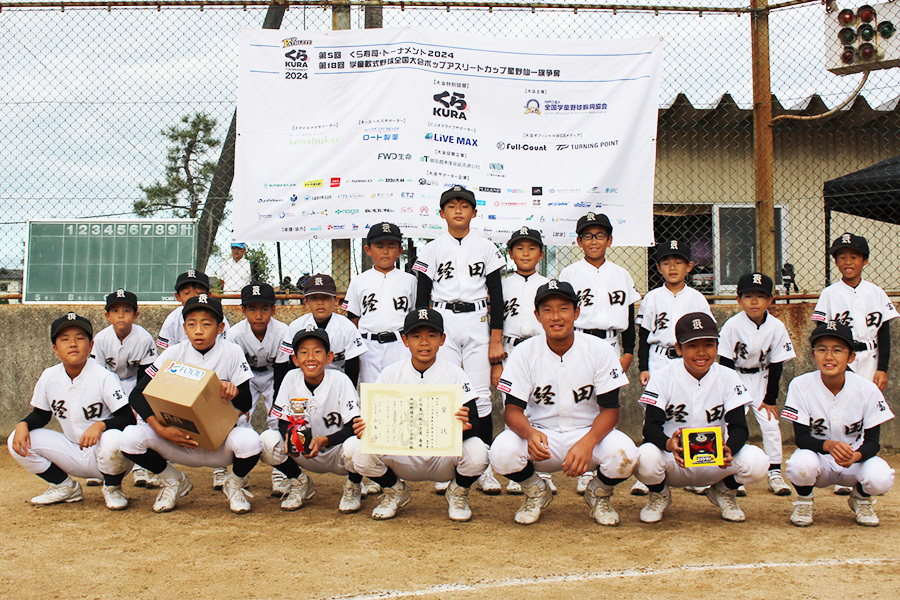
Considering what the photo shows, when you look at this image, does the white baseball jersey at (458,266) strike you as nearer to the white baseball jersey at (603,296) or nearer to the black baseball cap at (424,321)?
the white baseball jersey at (603,296)

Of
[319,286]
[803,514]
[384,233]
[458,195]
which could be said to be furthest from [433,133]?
[803,514]

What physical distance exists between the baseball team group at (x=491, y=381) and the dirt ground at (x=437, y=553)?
171 mm

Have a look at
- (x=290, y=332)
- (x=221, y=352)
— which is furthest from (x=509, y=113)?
(x=221, y=352)

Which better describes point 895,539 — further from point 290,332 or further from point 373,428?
point 290,332

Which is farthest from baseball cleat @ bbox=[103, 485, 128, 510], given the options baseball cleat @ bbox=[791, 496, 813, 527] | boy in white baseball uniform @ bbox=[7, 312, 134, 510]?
baseball cleat @ bbox=[791, 496, 813, 527]

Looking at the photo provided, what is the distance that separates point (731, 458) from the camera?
13.1ft

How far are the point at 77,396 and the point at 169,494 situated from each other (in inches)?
36.3

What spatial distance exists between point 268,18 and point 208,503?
384 cm

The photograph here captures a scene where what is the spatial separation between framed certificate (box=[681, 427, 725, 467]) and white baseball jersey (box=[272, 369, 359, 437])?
191 cm

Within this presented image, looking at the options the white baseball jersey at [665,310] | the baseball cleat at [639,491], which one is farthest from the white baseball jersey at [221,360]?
the white baseball jersey at [665,310]

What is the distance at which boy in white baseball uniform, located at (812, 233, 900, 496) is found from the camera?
533cm

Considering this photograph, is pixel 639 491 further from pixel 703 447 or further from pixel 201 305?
pixel 201 305

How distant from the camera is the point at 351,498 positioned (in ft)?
14.7

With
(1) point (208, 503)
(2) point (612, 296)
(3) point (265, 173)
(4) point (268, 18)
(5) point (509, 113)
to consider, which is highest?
(4) point (268, 18)
